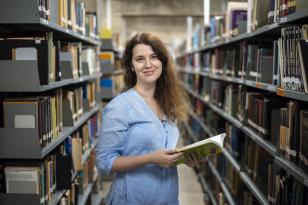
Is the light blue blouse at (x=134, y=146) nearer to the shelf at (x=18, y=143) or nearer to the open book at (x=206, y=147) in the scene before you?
the open book at (x=206, y=147)

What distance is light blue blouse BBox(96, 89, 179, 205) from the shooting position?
210cm

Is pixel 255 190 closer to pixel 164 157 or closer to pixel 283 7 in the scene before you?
pixel 164 157

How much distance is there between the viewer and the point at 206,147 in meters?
1.97

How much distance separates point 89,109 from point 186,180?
7.49ft

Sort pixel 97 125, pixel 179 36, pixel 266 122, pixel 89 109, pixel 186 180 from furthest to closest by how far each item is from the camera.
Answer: pixel 179 36 < pixel 186 180 < pixel 97 125 < pixel 89 109 < pixel 266 122

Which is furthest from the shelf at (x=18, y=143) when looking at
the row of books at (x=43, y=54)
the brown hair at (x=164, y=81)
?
the brown hair at (x=164, y=81)

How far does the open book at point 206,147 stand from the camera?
191cm

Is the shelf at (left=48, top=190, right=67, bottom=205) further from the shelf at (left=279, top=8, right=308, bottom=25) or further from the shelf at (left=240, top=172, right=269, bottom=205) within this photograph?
the shelf at (left=279, top=8, right=308, bottom=25)

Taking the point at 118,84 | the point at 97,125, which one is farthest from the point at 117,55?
the point at 97,125

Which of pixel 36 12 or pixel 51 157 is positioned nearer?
pixel 36 12

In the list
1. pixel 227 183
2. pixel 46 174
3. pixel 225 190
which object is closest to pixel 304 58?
pixel 46 174

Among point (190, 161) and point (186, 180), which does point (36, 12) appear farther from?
point (186, 180)

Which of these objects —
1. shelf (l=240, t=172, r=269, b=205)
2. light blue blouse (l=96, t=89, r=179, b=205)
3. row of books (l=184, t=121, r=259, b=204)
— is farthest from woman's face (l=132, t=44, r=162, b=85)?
row of books (l=184, t=121, r=259, b=204)

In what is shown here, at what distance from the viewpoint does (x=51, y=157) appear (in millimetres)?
2645
